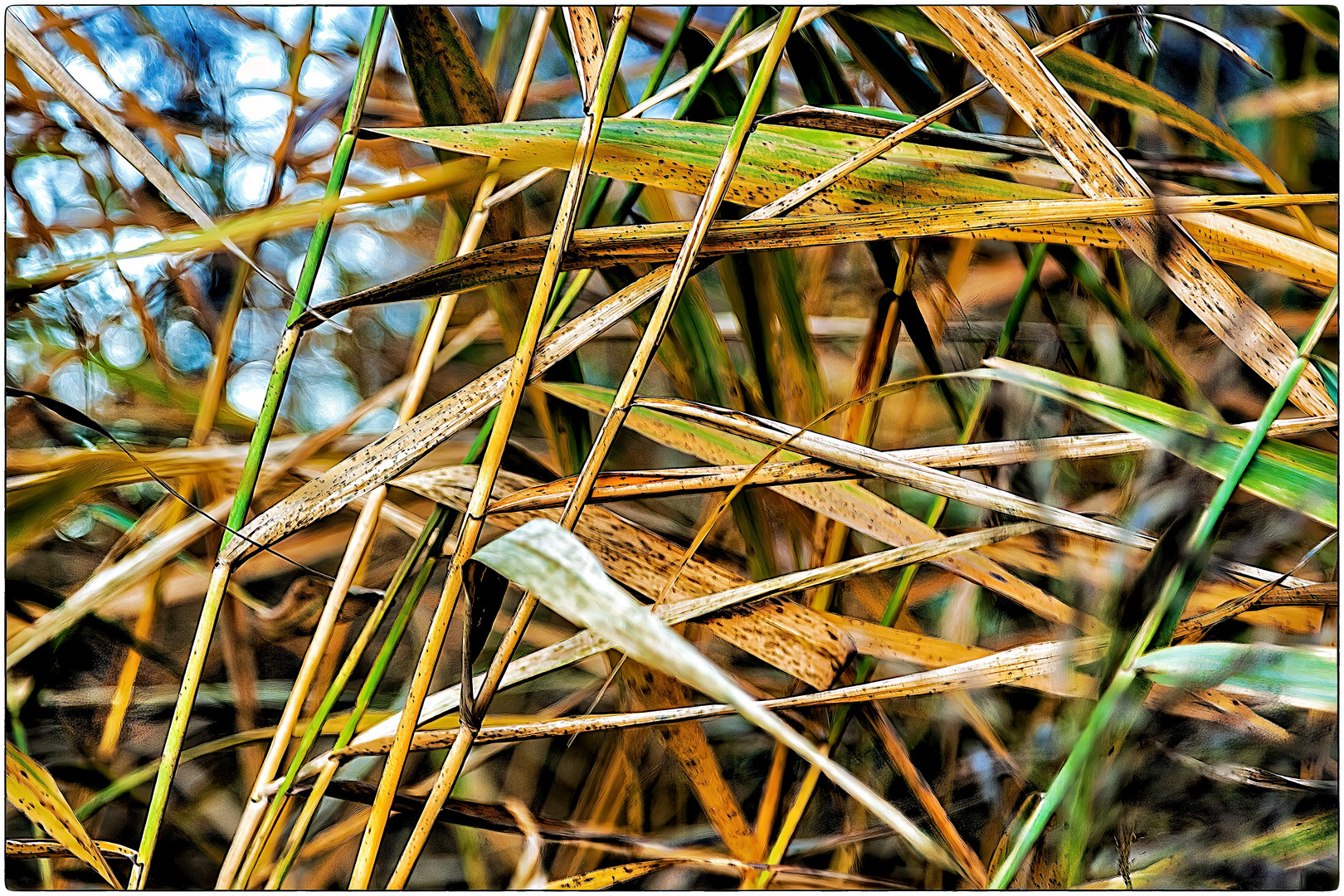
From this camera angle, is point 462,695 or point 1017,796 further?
point 1017,796

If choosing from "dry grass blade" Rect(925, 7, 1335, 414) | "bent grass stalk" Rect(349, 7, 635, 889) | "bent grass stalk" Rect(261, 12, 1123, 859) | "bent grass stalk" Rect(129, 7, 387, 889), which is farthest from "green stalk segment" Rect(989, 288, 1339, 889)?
"bent grass stalk" Rect(129, 7, 387, 889)

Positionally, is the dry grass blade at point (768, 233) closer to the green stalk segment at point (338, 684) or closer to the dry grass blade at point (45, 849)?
the green stalk segment at point (338, 684)

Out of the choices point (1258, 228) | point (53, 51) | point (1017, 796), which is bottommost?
point (1017, 796)

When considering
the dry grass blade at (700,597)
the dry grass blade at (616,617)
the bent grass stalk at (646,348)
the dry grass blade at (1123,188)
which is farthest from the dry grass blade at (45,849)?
the dry grass blade at (1123,188)

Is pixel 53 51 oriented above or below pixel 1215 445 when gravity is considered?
above

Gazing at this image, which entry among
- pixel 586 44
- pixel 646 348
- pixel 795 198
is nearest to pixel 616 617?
pixel 646 348

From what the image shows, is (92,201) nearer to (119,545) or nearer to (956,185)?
(119,545)

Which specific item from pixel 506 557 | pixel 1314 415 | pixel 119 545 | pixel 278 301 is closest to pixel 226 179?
pixel 278 301
